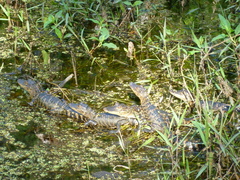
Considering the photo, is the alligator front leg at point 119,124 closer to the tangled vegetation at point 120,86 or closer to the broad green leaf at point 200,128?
the tangled vegetation at point 120,86

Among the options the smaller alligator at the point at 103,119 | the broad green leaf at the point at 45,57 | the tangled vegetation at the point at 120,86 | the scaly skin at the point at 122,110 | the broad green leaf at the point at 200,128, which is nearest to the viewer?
the broad green leaf at the point at 200,128

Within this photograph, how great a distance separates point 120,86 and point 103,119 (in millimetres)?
941

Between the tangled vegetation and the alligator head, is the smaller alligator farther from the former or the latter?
the alligator head

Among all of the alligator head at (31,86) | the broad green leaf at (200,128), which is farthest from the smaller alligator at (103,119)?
the broad green leaf at (200,128)

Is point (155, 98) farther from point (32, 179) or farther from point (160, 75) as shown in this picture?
point (32, 179)

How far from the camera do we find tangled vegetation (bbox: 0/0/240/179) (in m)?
4.09

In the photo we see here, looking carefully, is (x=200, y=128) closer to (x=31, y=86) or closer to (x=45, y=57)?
(x=31, y=86)

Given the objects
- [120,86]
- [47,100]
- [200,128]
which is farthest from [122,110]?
[200,128]

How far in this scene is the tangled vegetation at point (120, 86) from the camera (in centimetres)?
409

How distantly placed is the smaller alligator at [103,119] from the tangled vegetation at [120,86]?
13 cm

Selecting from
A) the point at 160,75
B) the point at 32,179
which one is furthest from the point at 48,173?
the point at 160,75

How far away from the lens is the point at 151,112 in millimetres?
5082

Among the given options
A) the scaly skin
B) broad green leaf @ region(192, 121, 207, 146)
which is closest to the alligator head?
the scaly skin

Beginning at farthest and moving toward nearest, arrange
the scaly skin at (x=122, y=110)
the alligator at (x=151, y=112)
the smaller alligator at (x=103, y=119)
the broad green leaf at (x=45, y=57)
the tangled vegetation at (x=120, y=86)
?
the broad green leaf at (x=45, y=57), the scaly skin at (x=122, y=110), the smaller alligator at (x=103, y=119), the alligator at (x=151, y=112), the tangled vegetation at (x=120, y=86)
